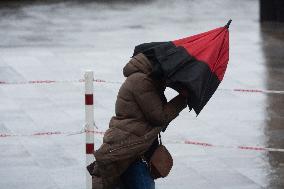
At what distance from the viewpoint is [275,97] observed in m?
13.6

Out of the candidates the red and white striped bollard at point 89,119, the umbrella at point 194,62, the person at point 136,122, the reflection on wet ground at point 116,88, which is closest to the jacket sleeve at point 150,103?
the person at point 136,122

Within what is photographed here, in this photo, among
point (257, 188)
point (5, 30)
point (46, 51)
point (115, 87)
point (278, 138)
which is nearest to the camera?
point (257, 188)

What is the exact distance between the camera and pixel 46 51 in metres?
17.9

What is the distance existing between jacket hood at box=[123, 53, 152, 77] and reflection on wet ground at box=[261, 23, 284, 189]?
126 inches

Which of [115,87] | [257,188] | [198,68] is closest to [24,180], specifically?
[257,188]

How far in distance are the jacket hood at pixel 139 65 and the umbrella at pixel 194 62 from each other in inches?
1.7

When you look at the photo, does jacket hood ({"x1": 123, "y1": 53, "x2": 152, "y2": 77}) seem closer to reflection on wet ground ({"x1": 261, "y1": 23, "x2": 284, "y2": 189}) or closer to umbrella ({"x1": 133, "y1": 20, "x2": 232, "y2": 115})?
umbrella ({"x1": 133, "y1": 20, "x2": 232, "y2": 115})

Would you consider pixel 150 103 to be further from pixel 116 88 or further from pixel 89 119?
pixel 116 88

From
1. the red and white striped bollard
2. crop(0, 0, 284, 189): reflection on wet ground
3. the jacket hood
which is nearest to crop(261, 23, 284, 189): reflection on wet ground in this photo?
crop(0, 0, 284, 189): reflection on wet ground

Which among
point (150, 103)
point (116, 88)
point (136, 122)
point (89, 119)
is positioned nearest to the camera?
point (150, 103)

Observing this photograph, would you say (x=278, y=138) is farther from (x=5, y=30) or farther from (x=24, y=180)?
(x=5, y=30)

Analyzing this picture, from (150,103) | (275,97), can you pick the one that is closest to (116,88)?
(275,97)

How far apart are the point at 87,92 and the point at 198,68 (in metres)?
2.03

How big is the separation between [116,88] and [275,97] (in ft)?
8.66
